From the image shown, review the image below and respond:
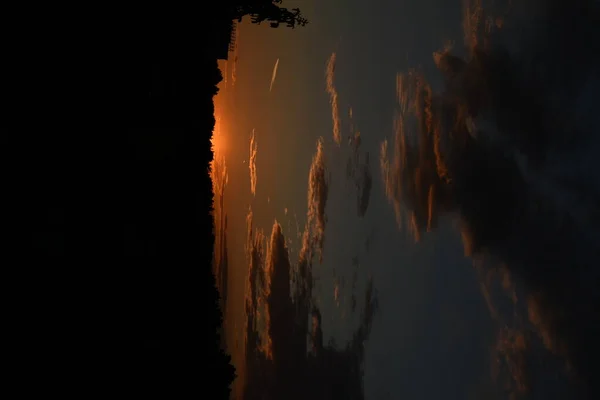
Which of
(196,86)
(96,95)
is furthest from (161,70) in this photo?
(96,95)

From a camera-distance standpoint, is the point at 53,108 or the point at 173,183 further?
the point at 173,183

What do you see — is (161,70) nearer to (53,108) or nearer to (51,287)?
(53,108)

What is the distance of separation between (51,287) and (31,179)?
2.83 m

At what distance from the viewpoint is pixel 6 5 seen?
1195 cm

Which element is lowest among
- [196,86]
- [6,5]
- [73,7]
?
[6,5]

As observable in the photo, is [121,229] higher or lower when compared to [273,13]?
lower

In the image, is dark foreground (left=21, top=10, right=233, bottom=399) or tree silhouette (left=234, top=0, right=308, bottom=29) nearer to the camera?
dark foreground (left=21, top=10, right=233, bottom=399)

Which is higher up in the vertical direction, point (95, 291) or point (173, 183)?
point (173, 183)

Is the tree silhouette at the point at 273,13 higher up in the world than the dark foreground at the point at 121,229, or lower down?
higher up

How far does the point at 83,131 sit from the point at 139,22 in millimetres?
6370

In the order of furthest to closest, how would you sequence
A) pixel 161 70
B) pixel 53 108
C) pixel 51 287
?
pixel 161 70 < pixel 53 108 < pixel 51 287

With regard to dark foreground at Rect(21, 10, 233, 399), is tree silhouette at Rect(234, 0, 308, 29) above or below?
above

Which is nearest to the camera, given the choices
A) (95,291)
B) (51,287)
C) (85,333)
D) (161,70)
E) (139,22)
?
(51,287)

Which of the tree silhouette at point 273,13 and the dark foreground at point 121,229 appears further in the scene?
the tree silhouette at point 273,13
